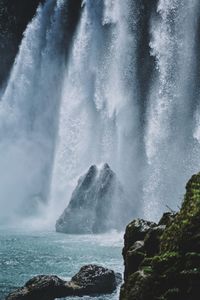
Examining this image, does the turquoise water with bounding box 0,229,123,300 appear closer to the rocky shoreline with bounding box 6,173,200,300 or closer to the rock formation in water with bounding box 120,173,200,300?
the rocky shoreline with bounding box 6,173,200,300

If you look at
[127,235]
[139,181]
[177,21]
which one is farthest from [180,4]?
[127,235]

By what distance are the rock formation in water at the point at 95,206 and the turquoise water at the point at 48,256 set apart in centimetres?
619

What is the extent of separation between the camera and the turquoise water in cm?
2285

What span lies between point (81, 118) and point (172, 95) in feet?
48.4

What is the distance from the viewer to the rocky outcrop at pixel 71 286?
1761 centimetres

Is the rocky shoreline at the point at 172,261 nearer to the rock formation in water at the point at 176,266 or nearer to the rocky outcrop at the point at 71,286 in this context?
the rock formation in water at the point at 176,266

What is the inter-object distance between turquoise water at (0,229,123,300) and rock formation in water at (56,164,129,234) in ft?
20.3

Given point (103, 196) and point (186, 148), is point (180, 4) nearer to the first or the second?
point (186, 148)

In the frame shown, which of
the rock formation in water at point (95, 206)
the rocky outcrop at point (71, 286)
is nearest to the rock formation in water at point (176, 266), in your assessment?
the rocky outcrop at point (71, 286)

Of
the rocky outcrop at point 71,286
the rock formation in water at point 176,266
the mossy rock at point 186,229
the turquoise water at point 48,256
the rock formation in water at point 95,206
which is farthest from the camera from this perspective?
the rock formation in water at point 95,206

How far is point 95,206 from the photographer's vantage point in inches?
1932

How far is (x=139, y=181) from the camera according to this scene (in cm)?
6062

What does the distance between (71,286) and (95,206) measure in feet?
98.9

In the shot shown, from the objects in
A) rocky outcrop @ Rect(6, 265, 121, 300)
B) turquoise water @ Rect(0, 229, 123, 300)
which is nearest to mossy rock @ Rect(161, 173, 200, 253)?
turquoise water @ Rect(0, 229, 123, 300)
